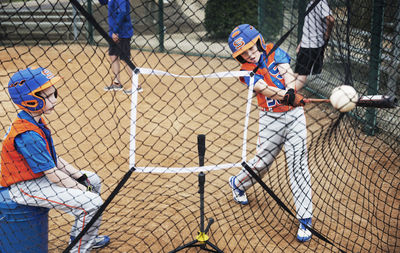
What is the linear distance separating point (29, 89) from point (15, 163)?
1.48 feet

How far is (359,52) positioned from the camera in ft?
15.5

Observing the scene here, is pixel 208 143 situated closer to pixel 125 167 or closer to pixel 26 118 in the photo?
pixel 125 167

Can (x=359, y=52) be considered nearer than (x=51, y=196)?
No

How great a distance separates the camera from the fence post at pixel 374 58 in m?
4.52

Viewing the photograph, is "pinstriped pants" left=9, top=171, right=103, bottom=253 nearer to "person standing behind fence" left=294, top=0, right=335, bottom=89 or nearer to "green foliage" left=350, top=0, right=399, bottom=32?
"person standing behind fence" left=294, top=0, right=335, bottom=89

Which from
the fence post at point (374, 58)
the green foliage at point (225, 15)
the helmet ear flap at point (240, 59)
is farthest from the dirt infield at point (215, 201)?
the green foliage at point (225, 15)

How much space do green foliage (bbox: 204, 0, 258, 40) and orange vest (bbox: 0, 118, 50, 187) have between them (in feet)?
25.1

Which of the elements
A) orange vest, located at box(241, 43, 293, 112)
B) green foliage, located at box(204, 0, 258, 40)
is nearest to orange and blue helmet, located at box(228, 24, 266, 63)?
orange vest, located at box(241, 43, 293, 112)

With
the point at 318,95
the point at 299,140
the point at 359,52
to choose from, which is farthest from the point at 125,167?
the point at 318,95

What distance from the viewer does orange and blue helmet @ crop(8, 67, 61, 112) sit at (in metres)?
2.57

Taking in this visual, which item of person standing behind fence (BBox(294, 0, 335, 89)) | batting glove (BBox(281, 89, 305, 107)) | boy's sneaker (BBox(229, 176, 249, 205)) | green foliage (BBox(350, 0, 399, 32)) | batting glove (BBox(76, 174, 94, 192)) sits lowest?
boy's sneaker (BBox(229, 176, 249, 205))

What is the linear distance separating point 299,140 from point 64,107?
3814 millimetres

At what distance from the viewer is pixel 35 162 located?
2527 mm

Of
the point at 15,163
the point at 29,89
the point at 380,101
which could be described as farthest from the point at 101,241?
the point at 380,101
